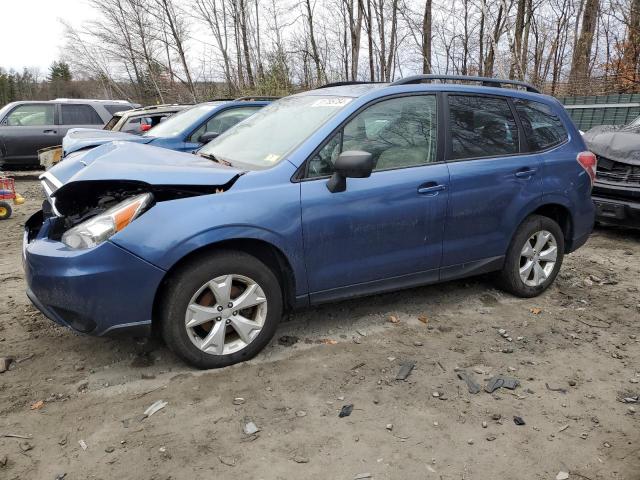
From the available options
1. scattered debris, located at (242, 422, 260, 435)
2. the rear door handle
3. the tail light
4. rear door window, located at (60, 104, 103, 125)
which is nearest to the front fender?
scattered debris, located at (242, 422, 260, 435)

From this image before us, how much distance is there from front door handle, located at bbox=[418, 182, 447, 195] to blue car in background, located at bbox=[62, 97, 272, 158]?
383cm

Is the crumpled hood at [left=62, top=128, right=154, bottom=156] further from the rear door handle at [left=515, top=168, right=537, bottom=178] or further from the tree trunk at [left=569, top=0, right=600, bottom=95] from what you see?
the tree trunk at [left=569, top=0, right=600, bottom=95]

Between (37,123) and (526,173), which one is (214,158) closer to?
(526,173)

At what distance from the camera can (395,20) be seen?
19312 millimetres

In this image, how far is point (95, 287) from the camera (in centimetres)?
268

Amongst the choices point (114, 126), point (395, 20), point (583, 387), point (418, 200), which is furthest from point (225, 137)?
point (395, 20)

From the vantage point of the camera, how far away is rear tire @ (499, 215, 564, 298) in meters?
4.16

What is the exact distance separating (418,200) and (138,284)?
192cm

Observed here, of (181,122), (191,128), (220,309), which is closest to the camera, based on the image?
(220,309)

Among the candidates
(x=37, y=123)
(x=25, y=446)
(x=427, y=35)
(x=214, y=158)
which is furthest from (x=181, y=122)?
(x=427, y=35)

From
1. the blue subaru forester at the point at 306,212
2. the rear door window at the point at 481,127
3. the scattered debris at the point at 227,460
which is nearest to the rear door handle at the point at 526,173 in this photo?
the blue subaru forester at the point at 306,212

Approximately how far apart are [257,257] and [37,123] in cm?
1153

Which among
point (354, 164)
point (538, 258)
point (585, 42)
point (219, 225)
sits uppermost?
point (585, 42)

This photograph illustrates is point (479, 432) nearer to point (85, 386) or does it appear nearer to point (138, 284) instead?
point (138, 284)
